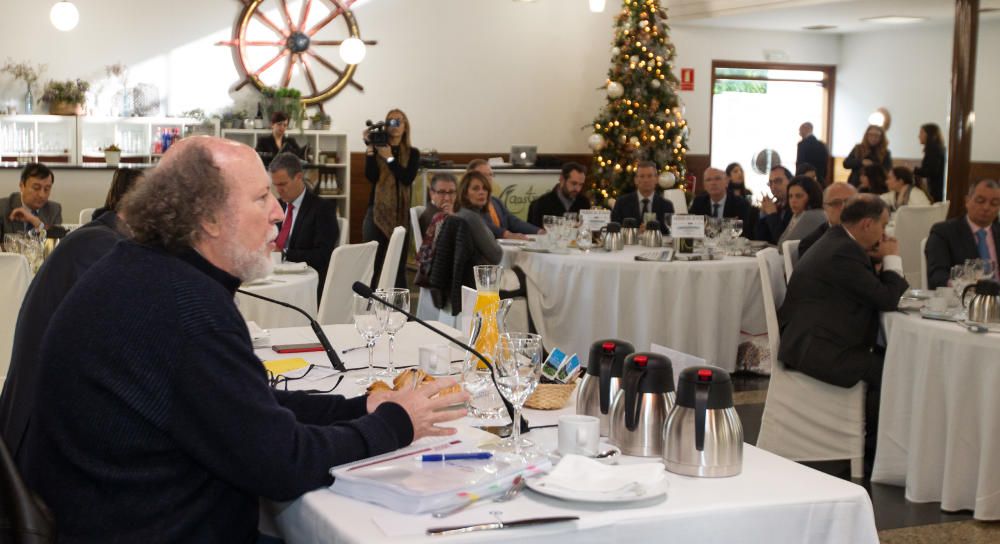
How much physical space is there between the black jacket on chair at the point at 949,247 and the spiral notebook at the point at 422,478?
468 cm

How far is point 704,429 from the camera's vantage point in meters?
2.09

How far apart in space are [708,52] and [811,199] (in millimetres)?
7766

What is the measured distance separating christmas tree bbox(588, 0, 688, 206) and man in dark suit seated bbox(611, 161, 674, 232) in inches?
157

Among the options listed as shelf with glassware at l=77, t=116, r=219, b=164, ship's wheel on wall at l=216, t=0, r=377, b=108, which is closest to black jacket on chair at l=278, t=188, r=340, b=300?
shelf with glassware at l=77, t=116, r=219, b=164


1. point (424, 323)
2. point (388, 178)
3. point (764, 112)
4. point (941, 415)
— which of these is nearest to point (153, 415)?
point (424, 323)

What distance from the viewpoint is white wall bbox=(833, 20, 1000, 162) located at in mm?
14102

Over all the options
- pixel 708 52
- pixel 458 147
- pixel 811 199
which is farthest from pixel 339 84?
pixel 811 199

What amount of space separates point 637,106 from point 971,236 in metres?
7.26

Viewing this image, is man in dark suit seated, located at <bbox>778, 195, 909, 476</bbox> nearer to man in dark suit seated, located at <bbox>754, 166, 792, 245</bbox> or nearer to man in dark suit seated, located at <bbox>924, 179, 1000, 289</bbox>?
man in dark suit seated, located at <bbox>924, 179, 1000, 289</bbox>

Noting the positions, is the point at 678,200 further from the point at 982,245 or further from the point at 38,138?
the point at 38,138

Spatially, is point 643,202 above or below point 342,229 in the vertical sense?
above

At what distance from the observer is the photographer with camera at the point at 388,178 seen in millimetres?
9805

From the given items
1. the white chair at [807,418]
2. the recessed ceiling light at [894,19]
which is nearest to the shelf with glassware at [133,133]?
the white chair at [807,418]

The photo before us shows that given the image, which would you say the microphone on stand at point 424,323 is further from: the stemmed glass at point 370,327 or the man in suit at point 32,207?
the man in suit at point 32,207
